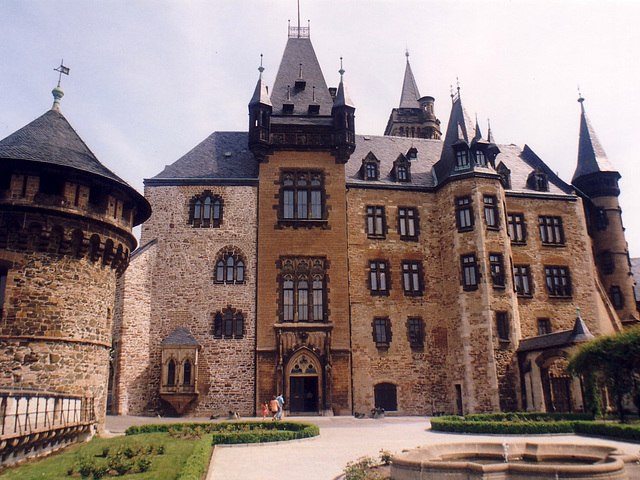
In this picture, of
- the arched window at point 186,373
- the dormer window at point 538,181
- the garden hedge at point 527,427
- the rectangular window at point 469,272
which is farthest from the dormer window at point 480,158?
the arched window at point 186,373

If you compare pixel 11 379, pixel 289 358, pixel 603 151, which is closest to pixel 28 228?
pixel 11 379

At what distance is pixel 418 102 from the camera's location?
6156 cm

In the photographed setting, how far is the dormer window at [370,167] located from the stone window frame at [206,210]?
30.6ft

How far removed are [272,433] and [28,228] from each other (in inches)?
427

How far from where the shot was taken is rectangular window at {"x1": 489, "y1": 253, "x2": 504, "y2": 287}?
31.3 metres

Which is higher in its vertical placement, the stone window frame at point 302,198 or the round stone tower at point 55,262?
the stone window frame at point 302,198

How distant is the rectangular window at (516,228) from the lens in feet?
114

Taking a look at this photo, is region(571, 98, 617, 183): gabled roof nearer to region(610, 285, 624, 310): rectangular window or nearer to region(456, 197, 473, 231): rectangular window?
region(610, 285, 624, 310): rectangular window

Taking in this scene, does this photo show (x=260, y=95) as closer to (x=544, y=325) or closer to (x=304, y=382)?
(x=304, y=382)

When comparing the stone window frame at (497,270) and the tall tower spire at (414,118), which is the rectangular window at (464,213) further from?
the tall tower spire at (414,118)

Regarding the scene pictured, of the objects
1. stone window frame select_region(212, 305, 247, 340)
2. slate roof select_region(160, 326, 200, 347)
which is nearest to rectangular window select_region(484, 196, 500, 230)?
stone window frame select_region(212, 305, 247, 340)

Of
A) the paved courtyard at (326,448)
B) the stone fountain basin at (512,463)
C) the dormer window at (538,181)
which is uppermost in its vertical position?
the dormer window at (538,181)

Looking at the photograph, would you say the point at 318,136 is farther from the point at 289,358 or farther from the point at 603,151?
the point at 603,151

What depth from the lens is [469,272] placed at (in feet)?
104
